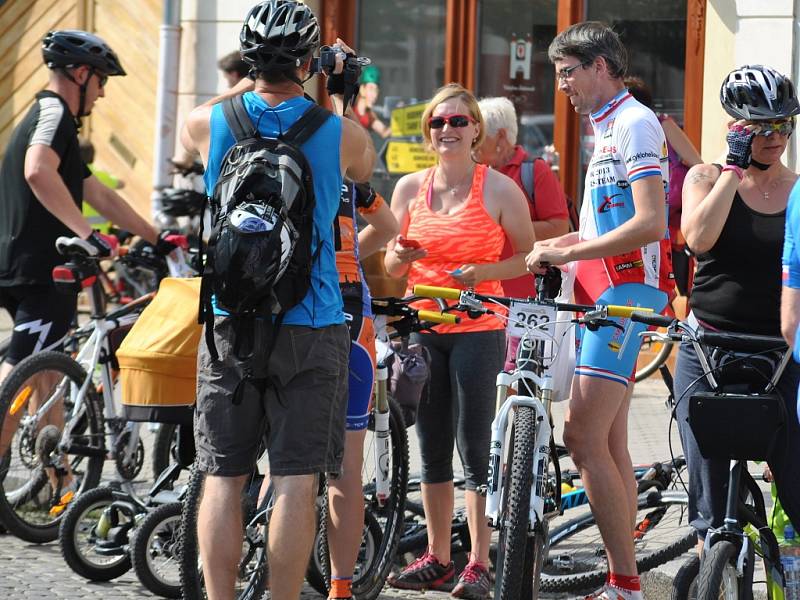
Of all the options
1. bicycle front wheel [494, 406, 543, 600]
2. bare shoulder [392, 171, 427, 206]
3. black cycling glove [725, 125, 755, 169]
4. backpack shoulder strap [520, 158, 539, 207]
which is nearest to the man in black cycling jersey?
→ bare shoulder [392, 171, 427, 206]

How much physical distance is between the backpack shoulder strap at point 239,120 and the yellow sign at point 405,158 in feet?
24.4

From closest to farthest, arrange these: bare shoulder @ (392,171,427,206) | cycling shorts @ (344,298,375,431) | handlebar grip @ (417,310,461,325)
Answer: cycling shorts @ (344,298,375,431), handlebar grip @ (417,310,461,325), bare shoulder @ (392,171,427,206)

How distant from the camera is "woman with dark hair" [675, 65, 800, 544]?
4.62 m

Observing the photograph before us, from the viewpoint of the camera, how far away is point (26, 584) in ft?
18.4

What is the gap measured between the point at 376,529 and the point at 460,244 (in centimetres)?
116

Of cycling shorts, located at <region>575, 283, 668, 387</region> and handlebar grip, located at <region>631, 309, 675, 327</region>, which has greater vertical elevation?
handlebar grip, located at <region>631, 309, 675, 327</region>

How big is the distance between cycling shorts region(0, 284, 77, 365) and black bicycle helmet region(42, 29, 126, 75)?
1.07m

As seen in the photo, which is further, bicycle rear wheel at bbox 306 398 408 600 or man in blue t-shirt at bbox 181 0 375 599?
bicycle rear wheel at bbox 306 398 408 600

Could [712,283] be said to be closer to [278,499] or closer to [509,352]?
[509,352]

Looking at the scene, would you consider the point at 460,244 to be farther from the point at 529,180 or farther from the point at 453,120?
the point at 529,180

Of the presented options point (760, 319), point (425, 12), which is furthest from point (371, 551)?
point (425, 12)

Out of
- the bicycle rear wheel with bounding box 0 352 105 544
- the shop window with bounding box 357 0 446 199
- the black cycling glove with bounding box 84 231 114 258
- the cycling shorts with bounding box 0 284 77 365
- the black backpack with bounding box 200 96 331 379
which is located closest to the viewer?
the black backpack with bounding box 200 96 331 379

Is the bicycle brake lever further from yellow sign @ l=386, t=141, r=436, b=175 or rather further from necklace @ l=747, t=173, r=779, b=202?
yellow sign @ l=386, t=141, r=436, b=175

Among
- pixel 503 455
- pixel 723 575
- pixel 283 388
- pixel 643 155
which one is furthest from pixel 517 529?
pixel 643 155
